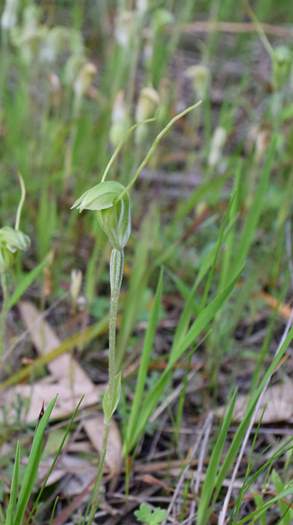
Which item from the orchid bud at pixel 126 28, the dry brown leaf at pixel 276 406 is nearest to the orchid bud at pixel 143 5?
the orchid bud at pixel 126 28

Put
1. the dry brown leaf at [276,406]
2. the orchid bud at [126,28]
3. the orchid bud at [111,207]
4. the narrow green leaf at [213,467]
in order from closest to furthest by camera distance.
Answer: the orchid bud at [111,207]
the narrow green leaf at [213,467]
the dry brown leaf at [276,406]
the orchid bud at [126,28]

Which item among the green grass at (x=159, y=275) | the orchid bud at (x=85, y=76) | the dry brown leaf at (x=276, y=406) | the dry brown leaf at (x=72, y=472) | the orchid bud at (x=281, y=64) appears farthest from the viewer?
the orchid bud at (x=85, y=76)

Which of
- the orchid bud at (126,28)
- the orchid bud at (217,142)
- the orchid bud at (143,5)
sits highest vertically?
the orchid bud at (143,5)

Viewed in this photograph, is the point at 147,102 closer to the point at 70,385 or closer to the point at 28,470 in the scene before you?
→ the point at 70,385

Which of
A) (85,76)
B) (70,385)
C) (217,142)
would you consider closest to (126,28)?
(85,76)

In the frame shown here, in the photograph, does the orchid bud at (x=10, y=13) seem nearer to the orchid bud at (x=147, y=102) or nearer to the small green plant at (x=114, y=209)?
the orchid bud at (x=147, y=102)

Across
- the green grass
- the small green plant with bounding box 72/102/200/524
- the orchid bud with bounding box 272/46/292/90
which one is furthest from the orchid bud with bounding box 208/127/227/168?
the small green plant with bounding box 72/102/200/524
